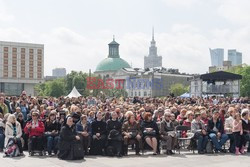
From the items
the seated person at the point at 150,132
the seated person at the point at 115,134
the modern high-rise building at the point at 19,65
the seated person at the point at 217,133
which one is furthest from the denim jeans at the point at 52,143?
the modern high-rise building at the point at 19,65

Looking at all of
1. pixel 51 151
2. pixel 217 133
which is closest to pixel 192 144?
pixel 217 133

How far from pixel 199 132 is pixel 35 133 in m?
5.76

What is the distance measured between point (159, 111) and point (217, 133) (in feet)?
8.67

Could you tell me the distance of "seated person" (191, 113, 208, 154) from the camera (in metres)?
14.1

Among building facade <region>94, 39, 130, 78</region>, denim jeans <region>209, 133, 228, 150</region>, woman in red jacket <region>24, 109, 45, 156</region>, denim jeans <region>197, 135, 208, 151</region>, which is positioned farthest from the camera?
building facade <region>94, 39, 130, 78</region>

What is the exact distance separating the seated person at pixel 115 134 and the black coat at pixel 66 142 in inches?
54.3

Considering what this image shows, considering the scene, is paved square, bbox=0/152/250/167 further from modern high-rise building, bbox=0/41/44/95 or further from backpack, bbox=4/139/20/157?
modern high-rise building, bbox=0/41/44/95

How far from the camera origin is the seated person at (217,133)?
14266mm

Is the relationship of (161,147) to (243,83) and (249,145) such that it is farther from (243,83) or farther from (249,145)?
(243,83)

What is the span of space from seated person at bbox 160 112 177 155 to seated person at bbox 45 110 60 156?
365 centimetres

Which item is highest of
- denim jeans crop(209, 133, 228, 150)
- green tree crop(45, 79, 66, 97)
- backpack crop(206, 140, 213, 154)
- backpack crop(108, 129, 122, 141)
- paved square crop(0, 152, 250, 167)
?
green tree crop(45, 79, 66, 97)

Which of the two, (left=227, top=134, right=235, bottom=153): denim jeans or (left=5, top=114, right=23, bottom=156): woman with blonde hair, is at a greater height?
(left=5, top=114, right=23, bottom=156): woman with blonde hair

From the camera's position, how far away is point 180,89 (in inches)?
4638

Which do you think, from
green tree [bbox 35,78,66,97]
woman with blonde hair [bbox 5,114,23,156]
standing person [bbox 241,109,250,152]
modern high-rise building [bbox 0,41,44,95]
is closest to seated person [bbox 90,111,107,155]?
woman with blonde hair [bbox 5,114,23,156]
